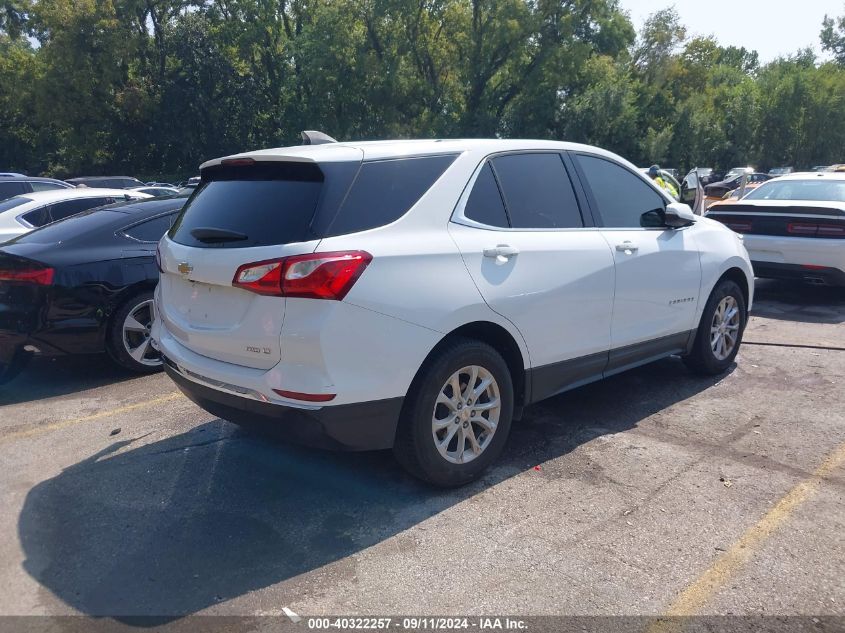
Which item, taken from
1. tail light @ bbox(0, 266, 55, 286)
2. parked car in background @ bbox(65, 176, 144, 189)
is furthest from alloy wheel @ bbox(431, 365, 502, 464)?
parked car in background @ bbox(65, 176, 144, 189)

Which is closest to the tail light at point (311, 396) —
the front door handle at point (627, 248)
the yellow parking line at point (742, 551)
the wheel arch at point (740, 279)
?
the yellow parking line at point (742, 551)

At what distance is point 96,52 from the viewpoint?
3594 cm

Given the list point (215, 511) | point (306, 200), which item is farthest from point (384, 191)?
point (215, 511)

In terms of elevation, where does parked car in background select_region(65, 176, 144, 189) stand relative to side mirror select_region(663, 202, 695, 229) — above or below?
below

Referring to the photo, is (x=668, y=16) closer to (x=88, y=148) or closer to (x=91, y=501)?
(x=88, y=148)

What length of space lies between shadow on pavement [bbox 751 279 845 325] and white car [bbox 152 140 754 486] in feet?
14.3

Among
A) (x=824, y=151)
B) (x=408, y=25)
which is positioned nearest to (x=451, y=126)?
(x=408, y=25)

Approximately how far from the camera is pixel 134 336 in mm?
6145

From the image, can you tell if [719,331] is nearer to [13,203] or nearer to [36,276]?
[36,276]

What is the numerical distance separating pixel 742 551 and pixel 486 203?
219 cm

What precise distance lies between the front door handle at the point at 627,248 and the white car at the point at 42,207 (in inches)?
245

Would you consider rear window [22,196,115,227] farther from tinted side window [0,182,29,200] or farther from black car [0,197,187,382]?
tinted side window [0,182,29,200]

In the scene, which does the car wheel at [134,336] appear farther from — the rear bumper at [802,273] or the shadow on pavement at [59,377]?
the rear bumper at [802,273]

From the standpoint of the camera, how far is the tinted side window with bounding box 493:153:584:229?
165 inches
